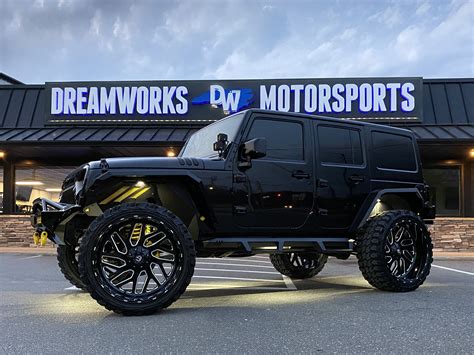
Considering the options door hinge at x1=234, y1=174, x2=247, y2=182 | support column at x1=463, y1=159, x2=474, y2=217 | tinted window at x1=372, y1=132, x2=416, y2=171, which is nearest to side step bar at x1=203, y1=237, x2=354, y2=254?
door hinge at x1=234, y1=174, x2=247, y2=182

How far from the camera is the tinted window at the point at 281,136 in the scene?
5.53 metres

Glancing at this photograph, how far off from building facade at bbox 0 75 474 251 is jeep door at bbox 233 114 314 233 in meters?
8.06

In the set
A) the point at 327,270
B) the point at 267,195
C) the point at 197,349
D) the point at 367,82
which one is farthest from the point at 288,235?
the point at 367,82

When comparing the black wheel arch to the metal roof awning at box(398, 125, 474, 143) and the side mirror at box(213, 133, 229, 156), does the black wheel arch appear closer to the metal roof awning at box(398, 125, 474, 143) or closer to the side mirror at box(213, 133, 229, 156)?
the side mirror at box(213, 133, 229, 156)

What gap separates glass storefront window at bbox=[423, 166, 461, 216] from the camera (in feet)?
48.3

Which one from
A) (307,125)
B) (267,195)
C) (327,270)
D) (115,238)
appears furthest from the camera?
(327,270)

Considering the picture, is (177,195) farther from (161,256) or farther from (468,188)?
(468,188)

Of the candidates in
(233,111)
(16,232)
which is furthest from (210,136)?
(16,232)

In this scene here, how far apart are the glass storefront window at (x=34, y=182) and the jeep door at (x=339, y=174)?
36.4ft

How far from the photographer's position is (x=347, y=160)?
6027 mm

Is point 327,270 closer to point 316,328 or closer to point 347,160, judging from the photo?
point 347,160

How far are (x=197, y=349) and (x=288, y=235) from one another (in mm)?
2299

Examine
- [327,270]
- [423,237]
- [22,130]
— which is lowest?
[327,270]

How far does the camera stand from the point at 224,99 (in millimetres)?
14266
